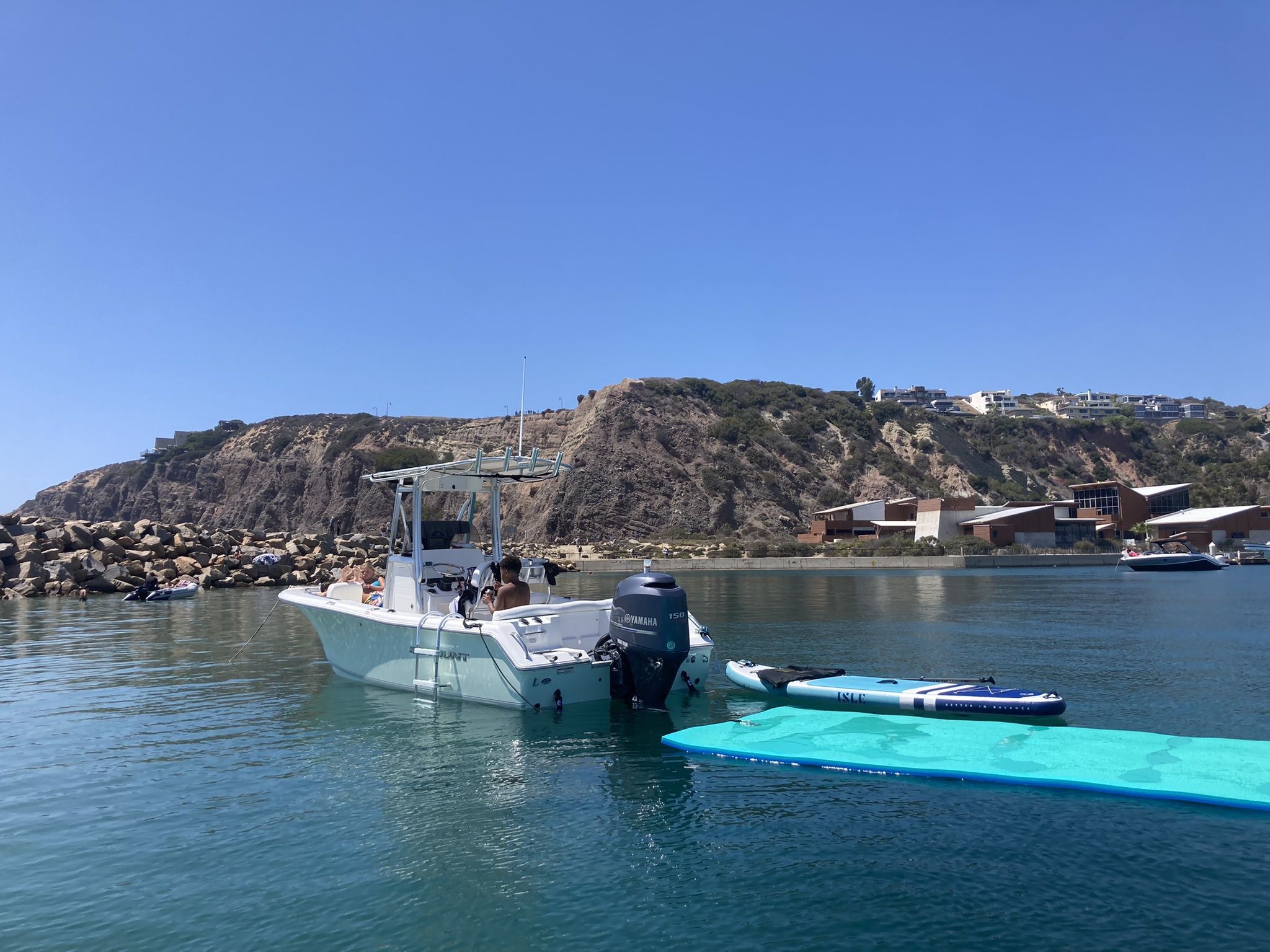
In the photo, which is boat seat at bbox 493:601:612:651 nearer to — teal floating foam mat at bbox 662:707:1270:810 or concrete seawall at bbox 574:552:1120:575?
teal floating foam mat at bbox 662:707:1270:810

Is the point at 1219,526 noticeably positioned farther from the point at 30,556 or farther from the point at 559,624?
the point at 30,556

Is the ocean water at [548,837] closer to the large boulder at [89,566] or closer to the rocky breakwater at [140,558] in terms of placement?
the rocky breakwater at [140,558]

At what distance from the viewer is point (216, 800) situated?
8.87 metres

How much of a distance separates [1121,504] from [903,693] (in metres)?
80.7

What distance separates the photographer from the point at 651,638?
1138cm

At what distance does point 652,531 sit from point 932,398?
130864 mm

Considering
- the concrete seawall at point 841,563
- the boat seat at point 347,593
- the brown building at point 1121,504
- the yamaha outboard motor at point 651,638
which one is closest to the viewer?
the yamaha outboard motor at point 651,638

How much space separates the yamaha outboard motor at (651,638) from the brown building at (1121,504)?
78.1 metres

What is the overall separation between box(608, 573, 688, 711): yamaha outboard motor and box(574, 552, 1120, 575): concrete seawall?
53183mm

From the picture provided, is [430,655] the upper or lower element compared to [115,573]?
lower

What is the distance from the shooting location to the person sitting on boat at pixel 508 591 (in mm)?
12430

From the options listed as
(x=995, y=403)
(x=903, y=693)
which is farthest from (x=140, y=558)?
(x=995, y=403)

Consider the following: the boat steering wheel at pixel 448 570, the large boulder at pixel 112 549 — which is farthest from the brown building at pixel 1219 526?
the boat steering wheel at pixel 448 570

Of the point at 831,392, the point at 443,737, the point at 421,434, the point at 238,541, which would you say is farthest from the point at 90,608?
the point at 831,392
